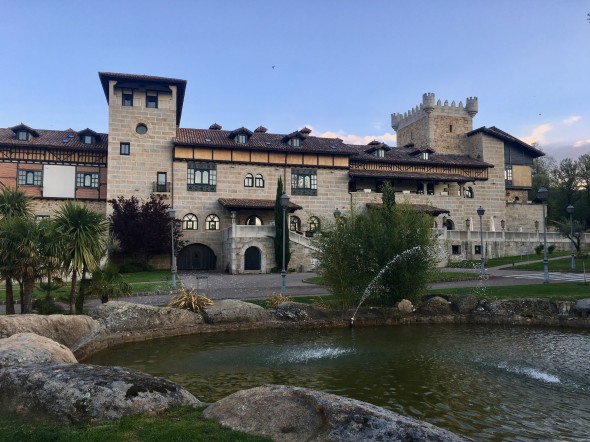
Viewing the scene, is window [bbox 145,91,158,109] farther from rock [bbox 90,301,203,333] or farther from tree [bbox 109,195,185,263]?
rock [bbox 90,301,203,333]

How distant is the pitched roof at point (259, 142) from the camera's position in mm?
44188

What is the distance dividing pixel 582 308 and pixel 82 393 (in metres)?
16.3

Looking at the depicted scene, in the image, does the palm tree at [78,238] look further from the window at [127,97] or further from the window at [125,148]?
the window at [127,97]

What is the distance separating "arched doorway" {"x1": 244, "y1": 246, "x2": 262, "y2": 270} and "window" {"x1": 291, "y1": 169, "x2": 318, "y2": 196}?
9.99m

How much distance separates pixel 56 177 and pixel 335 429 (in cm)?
4393

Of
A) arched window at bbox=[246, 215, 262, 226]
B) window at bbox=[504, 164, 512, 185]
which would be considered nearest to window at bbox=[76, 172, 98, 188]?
arched window at bbox=[246, 215, 262, 226]

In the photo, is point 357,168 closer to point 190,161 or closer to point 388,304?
point 190,161

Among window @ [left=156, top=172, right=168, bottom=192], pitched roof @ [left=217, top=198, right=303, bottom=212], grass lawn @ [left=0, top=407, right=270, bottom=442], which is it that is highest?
window @ [left=156, top=172, right=168, bottom=192]

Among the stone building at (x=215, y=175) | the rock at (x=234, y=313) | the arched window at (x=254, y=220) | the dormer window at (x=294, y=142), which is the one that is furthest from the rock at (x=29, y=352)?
the dormer window at (x=294, y=142)

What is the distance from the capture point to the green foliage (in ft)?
57.9

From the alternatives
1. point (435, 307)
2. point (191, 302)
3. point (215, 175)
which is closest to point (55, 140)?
point (215, 175)

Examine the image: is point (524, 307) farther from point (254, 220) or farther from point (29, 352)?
point (254, 220)

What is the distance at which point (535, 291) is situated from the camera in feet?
68.4

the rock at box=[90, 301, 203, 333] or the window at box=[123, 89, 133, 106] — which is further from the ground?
the window at box=[123, 89, 133, 106]
